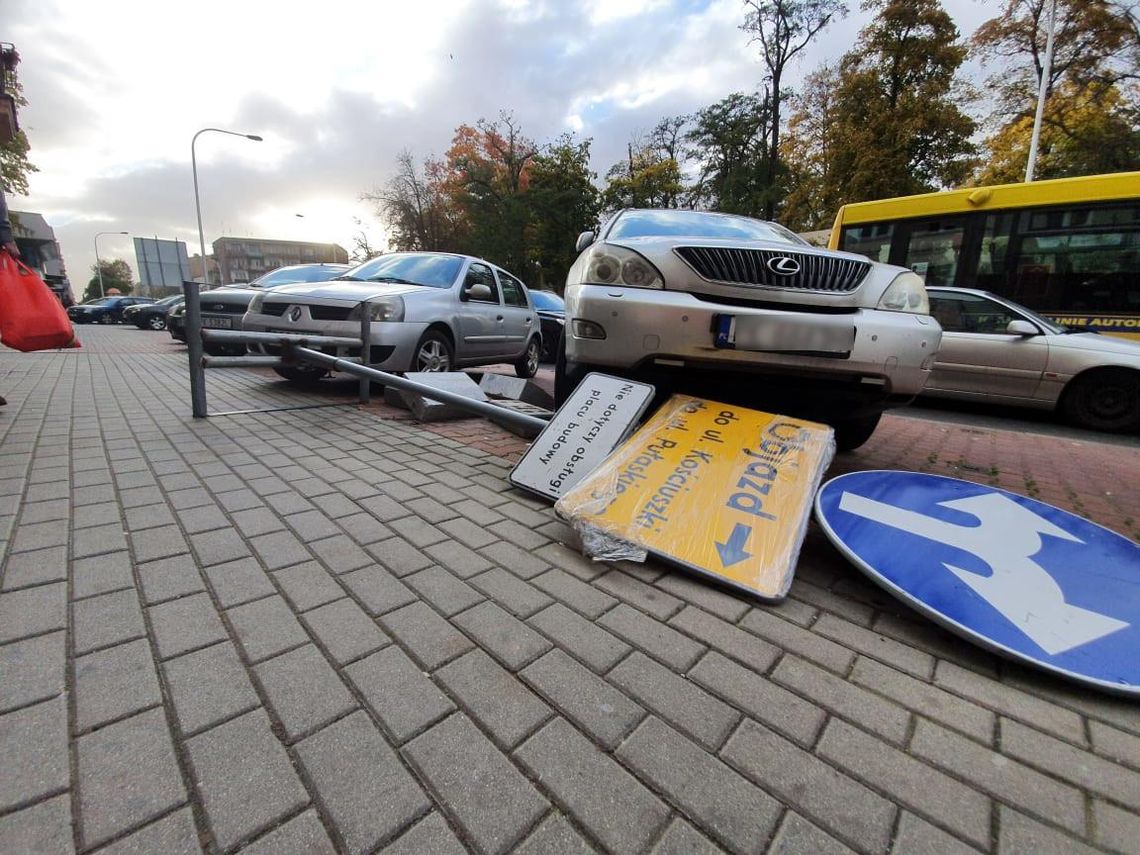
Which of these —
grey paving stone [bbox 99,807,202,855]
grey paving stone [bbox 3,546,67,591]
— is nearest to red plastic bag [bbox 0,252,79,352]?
grey paving stone [bbox 3,546,67,591]

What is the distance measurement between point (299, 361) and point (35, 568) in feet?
10.6

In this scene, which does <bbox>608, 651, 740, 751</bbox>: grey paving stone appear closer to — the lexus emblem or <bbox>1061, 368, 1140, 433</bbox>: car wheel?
the lexus emblem

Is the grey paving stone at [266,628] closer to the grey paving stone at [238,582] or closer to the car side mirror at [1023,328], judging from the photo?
the grey paving stone at [238,582]

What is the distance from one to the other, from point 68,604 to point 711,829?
2.01 meters

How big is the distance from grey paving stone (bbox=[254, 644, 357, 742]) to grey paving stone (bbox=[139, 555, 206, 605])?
59 cm

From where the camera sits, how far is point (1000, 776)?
1.19 m

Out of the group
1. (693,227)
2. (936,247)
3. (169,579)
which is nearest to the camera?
(169,579)

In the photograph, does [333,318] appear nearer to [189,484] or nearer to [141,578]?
[189,484]

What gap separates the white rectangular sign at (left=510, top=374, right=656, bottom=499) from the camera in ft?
8.85

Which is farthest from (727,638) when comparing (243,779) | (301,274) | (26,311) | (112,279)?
(112,279)

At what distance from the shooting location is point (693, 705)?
53.8 inches

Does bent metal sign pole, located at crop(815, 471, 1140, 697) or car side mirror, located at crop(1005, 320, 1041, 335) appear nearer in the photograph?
bent metal sign pole, located at crop(815, 471, 1140, 697)

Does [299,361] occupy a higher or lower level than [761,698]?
higher

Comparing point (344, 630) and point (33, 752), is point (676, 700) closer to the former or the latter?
point (344, 630)
